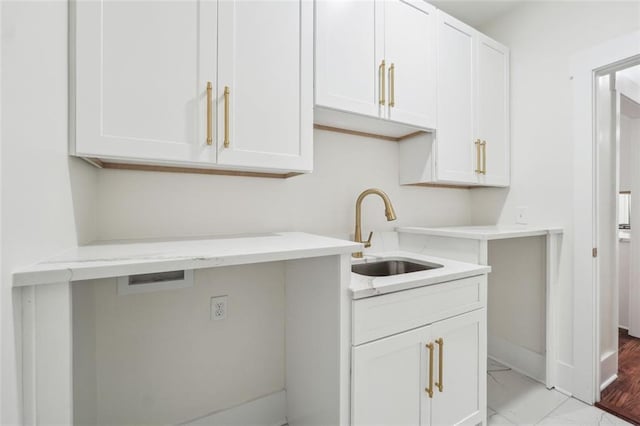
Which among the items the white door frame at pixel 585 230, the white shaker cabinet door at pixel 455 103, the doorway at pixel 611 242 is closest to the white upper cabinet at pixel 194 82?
the white shaker cabinet door at pixel 455 103

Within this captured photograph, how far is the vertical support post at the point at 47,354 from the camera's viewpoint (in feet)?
2.12

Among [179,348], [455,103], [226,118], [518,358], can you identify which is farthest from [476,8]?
[179,348]

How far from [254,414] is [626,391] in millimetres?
2205

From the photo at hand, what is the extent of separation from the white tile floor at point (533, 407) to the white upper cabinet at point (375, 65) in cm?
163

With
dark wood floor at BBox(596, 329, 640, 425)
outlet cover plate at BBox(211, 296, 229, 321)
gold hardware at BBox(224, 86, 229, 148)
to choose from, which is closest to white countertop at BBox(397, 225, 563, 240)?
dark wood floor at BBox(596, 329, 640, 425)

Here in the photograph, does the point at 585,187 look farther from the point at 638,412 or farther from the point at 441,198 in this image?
the point at 638,412

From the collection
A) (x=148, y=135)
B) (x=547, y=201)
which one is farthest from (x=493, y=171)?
(x=148, y=135)

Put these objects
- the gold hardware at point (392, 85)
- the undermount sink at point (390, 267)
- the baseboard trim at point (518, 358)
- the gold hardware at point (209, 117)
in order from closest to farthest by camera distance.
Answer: the gold hardware at point (209, 117) → the gold hardware at point (392, 85) → the undermount sink at point (390, 267) → the baseboard trim at point (518, 358)

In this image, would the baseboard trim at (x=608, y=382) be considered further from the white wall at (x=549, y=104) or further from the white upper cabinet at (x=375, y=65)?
the white upper cabinet at (x=375, y=65)

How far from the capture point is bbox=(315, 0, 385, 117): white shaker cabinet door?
135 cm

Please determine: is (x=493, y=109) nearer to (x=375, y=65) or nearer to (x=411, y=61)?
(x=411, y=61)

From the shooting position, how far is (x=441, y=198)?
7.36ft

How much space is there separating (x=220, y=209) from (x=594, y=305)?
7.04 ft

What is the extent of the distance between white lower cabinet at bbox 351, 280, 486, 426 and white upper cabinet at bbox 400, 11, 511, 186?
770 mm
